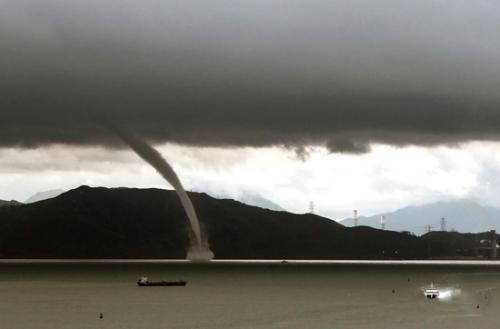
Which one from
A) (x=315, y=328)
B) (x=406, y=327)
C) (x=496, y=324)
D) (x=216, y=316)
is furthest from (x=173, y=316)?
(x=496, y=324)

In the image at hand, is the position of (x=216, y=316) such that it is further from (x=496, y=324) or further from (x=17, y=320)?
(x=496, y=324)

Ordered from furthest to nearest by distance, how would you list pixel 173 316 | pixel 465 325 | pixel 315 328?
pixel 173 316
pixel 465 325
pixel 315 328

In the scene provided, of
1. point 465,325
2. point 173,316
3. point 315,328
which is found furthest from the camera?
point 173,316

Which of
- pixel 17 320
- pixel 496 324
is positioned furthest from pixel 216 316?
pixel 496 324

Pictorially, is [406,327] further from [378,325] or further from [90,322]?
[90,322]

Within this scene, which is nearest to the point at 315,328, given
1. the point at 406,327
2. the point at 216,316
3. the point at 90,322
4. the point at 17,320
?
the point at 406,327

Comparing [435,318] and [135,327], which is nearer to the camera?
[135,327]

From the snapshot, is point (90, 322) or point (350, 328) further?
point (90, 322)

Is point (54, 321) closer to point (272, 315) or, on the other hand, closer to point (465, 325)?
point (272, 315)
